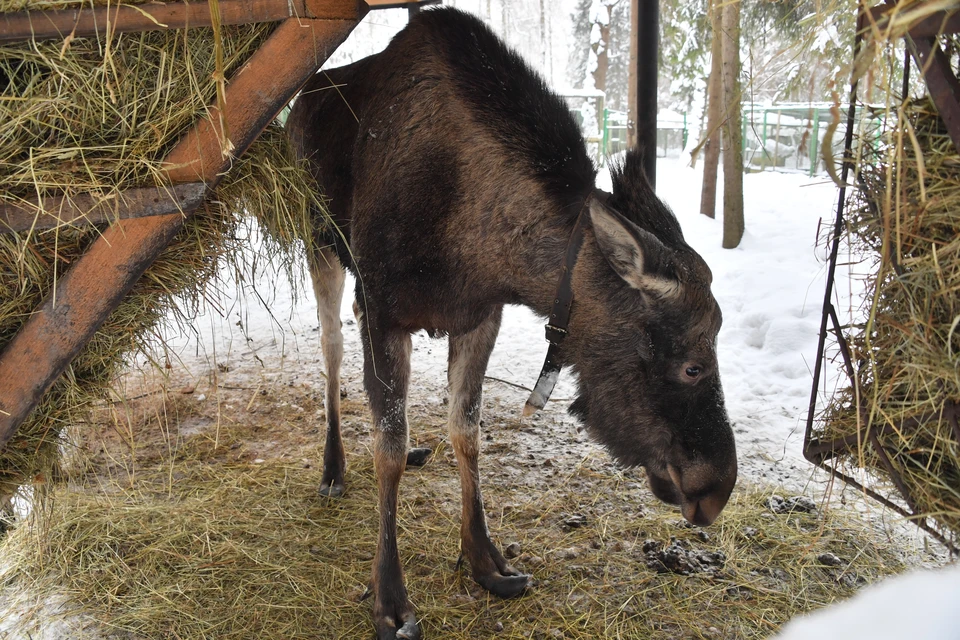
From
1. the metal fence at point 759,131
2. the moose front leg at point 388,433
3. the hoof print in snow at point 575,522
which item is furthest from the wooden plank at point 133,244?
the metal fence at point 759,131

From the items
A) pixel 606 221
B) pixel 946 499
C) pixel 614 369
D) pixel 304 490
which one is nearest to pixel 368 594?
pixel 304 490

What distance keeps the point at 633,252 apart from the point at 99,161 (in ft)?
6.66

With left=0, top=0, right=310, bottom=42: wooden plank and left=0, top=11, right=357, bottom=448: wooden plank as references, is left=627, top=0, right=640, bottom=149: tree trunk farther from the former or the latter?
left=0, top=0, right=310, bottom=42: wooden plank

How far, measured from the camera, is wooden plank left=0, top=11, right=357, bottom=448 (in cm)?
238

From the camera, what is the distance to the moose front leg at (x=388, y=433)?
3.13 meters

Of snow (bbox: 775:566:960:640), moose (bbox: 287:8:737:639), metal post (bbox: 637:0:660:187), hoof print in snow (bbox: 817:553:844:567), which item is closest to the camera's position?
snow (bbox: 775:566:960:640)

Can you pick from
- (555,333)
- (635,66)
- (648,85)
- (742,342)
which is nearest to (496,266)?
(555,333)

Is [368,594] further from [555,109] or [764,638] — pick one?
[555,109]

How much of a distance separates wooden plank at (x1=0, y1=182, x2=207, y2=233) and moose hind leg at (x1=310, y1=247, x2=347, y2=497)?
1664 mm

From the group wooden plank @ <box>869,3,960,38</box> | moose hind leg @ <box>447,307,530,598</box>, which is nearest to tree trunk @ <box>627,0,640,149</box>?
moose hind leg @ <box>447,307,530,598</box>

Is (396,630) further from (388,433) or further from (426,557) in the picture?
(388,433)

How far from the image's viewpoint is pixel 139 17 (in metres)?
2.26

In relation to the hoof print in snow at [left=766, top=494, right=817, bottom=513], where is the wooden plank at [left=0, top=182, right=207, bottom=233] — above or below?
above

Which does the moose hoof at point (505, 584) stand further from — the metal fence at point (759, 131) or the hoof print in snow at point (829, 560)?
the metal fence at point (759, 131)
